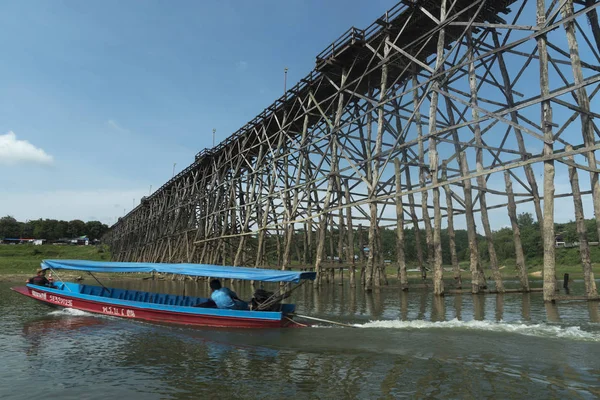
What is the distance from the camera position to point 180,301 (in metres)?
13.3

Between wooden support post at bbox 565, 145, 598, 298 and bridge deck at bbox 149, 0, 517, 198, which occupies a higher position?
bridge deck at bbox 149, 0, 517, 198

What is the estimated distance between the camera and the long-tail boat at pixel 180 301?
34.5ft

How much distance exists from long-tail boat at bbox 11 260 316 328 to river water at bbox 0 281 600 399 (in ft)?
1.22

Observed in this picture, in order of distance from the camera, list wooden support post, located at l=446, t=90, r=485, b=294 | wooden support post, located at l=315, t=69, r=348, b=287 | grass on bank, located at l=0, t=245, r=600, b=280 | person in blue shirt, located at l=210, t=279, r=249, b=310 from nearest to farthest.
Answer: person in blue shirt, located at l=210, t=279, r=249, b=310
wooden support post, located at l=446, t=90, r=485, b=294
wooden support post, located at l=315, t=69, r=348, b=287
grass on bank, located at l=0, t=245, r=600, b=280

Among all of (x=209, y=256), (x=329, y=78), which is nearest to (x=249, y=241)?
(x=209, y=256)

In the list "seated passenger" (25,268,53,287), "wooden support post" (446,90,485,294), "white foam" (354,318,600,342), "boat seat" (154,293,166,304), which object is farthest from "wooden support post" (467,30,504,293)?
"seated passenger" (25,268,53,287)

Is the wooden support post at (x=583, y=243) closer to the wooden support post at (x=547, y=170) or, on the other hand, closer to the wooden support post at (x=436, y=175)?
the wooden support post at (x=547, y=170)

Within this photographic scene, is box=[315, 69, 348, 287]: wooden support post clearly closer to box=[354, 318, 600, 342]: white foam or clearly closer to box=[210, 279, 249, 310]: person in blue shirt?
box=[210, 279, 249, 310]: person in blue shirt

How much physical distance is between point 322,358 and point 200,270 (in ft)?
18.9

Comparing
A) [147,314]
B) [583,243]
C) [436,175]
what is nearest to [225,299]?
[147,314]

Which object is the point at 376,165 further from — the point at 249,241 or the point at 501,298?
the point at 249,241

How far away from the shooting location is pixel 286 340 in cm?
893

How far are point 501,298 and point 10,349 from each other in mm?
15733

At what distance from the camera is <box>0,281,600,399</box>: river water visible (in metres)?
5.50
